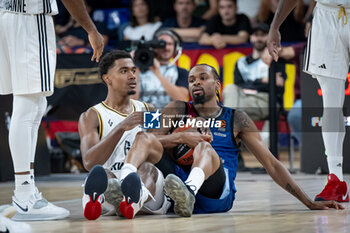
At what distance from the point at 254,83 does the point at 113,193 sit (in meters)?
4.27

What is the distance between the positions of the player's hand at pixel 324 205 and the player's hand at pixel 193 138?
69 cm

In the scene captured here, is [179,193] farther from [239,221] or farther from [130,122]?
[130,122]

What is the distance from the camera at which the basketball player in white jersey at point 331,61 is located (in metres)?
3.58

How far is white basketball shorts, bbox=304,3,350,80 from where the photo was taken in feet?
11.8

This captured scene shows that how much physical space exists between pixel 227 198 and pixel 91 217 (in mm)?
772

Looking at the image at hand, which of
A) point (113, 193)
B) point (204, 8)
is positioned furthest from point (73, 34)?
point (113, 193)

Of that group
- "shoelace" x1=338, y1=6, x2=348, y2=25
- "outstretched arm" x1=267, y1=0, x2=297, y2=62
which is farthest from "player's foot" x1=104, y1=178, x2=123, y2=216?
"shoelace" x1=338, y1=6, x2=348, y2=25

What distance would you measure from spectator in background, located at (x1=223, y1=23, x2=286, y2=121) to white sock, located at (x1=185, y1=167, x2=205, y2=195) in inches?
153

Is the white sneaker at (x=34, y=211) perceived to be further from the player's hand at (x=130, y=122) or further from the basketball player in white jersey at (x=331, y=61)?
the basketball player in white jersey at (x=331, y=61)

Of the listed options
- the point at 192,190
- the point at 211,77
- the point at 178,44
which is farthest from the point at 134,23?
the point at 192,190

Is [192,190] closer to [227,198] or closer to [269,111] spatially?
[227,198]

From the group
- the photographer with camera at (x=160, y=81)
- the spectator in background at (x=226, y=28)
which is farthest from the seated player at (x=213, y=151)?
the spectator in background at (x=226, y=28)

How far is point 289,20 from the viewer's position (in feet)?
27.7

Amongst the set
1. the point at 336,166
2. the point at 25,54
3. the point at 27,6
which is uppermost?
the point at 27,6
